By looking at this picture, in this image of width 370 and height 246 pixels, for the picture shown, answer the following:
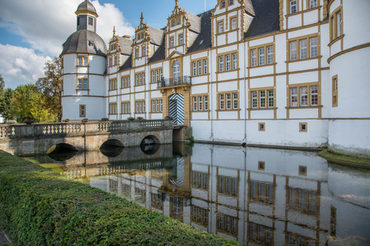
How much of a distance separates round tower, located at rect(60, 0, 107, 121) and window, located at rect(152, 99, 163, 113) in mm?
11414

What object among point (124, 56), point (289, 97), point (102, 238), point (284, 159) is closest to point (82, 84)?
point (124, 56)

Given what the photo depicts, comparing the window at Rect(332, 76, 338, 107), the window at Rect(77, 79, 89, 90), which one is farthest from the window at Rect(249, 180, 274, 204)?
the window at Rect(77, 79, 89, 90)

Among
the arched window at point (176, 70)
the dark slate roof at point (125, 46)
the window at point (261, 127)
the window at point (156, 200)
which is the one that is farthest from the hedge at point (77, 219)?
the dark slate roof at point (125, 46)

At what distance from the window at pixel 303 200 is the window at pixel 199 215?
2.23 meters

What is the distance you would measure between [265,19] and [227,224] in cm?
2103

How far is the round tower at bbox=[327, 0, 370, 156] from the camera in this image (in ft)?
44.4

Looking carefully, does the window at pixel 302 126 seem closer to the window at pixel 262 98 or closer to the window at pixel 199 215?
the window at pixel 262 98

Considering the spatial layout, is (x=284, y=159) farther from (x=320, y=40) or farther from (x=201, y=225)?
(x=201, y=225)

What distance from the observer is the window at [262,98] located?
2122cm

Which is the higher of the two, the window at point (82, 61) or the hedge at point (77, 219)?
the window at point (82, 61)

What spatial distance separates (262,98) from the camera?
854 inches

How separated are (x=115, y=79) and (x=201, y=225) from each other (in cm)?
3453

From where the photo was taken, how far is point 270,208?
271 inches

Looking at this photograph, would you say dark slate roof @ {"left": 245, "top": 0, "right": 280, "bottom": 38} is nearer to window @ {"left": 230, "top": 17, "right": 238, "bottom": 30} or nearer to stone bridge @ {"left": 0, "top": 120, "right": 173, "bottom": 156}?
window @ {"left": 230, "top": 17, "right": 238, "bottom": 30}
